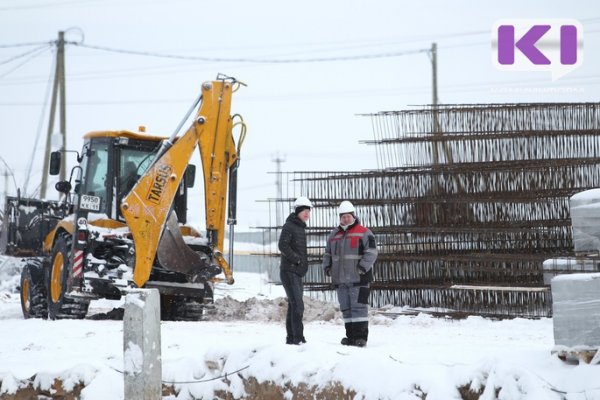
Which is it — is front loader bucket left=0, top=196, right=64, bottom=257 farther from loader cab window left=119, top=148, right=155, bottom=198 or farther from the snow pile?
the snow pile

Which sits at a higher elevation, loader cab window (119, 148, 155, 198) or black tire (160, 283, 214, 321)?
loader cab window (119, 148, 155, 198)

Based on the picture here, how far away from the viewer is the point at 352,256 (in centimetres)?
1080

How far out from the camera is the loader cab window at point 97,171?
612 inches

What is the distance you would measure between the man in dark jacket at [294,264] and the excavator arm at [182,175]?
426cm

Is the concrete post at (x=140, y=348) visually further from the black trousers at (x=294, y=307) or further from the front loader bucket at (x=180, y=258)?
the front loader bucket at (x=180, y=258)

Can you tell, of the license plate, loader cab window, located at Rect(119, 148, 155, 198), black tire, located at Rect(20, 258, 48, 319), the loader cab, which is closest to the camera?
the license plate

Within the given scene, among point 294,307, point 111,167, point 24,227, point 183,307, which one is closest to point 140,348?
point 294,307

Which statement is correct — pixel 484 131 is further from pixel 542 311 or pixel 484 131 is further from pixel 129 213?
pixel 129 213

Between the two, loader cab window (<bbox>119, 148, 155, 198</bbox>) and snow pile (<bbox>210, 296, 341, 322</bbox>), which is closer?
loader cab window (<bbox>119, 148, 155, 198</bbox>)

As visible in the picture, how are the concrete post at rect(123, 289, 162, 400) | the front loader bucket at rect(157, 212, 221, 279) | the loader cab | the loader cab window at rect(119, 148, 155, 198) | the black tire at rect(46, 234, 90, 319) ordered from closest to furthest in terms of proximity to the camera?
the concrete post at rect(123, 289, 162, 400) → the front loader bucket at rect(157, 212, 221, 279) → the black tire at rect(46, 234, 90, 319) → the loader cab → the loader cab window at rect(119, 148, 155, 198)

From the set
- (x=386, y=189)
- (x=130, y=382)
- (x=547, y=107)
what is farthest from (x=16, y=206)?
(x=130, y=382)

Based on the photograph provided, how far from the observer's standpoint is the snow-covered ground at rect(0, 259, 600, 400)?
7074 mm

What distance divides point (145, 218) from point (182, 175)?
0.91 meters

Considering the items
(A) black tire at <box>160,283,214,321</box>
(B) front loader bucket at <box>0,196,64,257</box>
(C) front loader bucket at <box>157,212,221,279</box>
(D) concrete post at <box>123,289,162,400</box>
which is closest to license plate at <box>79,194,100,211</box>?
(C) front loader bucket at <box>157,212,221,279</box>
